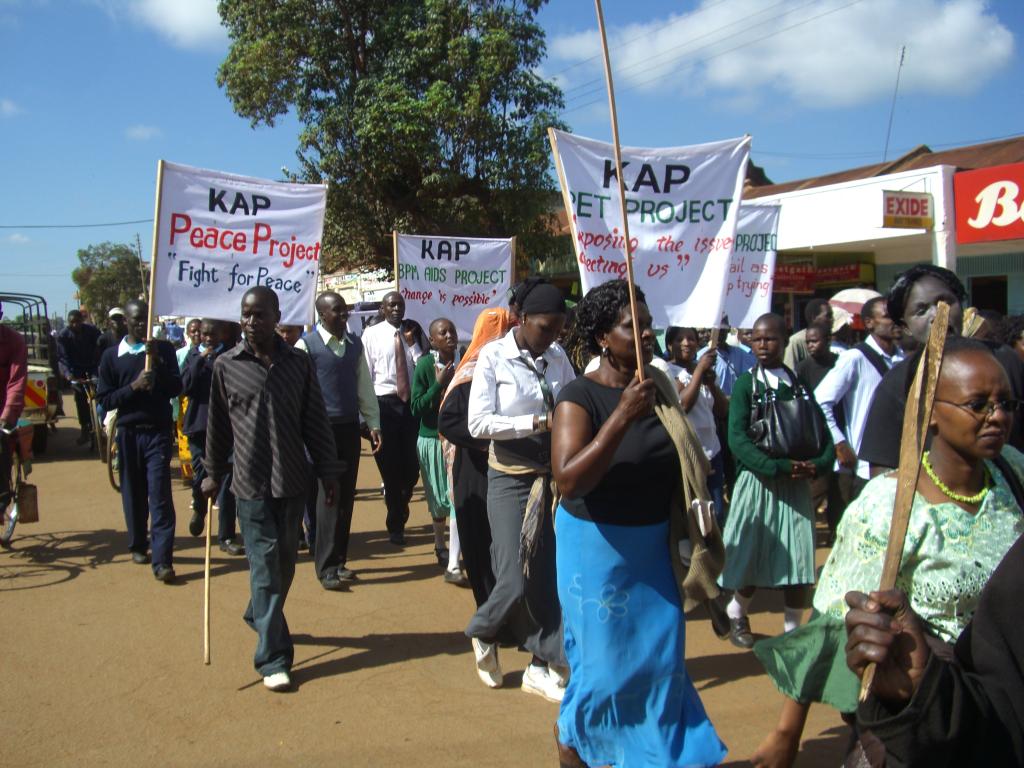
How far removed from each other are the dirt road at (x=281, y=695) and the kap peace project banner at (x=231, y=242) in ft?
6.56

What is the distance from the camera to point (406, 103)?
20.0 meters

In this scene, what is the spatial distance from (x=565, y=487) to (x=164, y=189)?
4.02 m

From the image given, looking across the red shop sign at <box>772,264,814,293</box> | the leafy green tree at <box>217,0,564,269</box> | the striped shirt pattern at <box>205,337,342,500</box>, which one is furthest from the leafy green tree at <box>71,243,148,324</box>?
the striped shirt pattern at <box>205,337,342,500</box>

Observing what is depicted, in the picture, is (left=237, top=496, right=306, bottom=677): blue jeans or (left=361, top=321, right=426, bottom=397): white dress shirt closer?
(left=237, top=496, right=306, bottom=677): blue jeans

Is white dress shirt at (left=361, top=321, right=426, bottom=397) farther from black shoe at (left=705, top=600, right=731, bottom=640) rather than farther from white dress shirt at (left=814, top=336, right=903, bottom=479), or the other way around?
black shoe at (left=705, top=600, right=731, bottom=640)

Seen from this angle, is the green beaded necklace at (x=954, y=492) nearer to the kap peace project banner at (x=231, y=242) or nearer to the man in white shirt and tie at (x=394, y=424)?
the kap peace project banner at (x=231, y=242)

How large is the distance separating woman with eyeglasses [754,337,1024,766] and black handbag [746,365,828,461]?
8.03 ft

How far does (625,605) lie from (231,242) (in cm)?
410

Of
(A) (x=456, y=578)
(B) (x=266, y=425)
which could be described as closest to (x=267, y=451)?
(B) (x=266, y=425)

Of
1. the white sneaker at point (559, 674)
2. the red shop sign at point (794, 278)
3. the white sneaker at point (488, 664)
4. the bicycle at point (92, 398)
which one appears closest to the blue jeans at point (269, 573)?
the white sneaker at point (488, 664)

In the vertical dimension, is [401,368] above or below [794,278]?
below

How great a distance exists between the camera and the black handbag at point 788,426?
191 inches

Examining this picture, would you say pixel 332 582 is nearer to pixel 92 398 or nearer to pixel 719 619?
pixel 719 619

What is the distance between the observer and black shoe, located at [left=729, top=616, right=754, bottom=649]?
5094 mm
